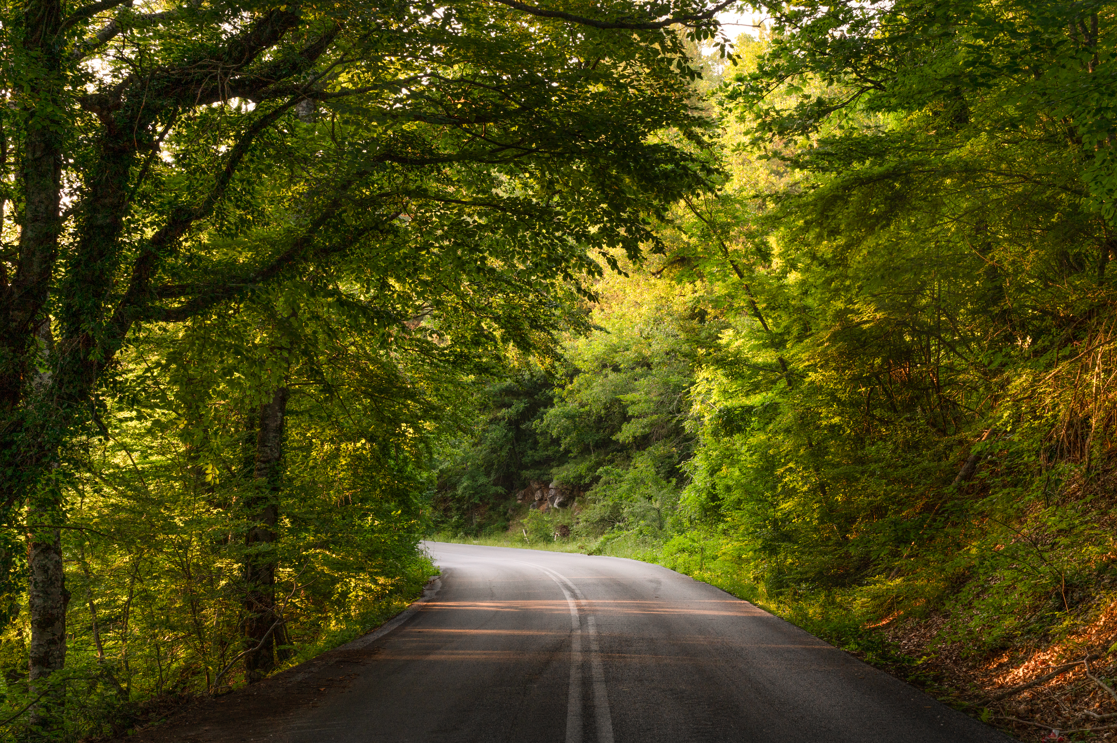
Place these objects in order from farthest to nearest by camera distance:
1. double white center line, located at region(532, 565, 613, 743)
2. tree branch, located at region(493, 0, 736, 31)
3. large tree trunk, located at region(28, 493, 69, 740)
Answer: large tree trunk, located at region(28, 493, 69, 740) < tree branch, located at region(493, 0, 736, 31) < double white center line, located at region(532, 565, 613, 743)

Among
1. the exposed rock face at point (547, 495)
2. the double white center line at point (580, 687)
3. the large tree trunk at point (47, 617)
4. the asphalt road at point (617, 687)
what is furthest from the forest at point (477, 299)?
the exposed rock face at point (547, 495)

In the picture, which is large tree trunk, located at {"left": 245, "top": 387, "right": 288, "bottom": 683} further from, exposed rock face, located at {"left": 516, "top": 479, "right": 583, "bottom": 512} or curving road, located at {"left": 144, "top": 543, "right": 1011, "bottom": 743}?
exposed rock face, located at {"left": 516, "top": 479, "right": 583, "bottom": 512}

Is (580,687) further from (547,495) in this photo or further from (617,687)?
(547,495)

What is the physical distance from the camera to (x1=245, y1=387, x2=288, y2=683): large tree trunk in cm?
921

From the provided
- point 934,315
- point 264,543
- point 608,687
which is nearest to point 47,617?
point 264,543

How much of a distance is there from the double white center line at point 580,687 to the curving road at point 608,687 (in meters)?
0.02

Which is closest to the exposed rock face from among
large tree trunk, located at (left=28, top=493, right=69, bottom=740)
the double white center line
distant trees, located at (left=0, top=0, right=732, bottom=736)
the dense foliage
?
the dense foliage

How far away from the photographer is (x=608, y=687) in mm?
6625

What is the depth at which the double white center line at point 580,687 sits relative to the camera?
5.42 meters

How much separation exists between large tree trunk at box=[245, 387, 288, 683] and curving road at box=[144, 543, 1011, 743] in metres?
1.54

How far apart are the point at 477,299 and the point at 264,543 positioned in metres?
4.52

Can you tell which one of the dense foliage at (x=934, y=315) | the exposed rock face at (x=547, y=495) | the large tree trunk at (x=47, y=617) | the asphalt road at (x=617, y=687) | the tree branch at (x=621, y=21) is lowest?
the exposed rock face at (x=547, y=495)

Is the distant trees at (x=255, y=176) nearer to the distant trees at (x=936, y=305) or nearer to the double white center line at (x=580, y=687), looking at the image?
the distant trees at (x=936, y=305)

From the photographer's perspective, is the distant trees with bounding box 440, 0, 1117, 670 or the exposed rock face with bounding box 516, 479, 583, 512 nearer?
the distant trees with bounding box 440, 0, 1117, 670
